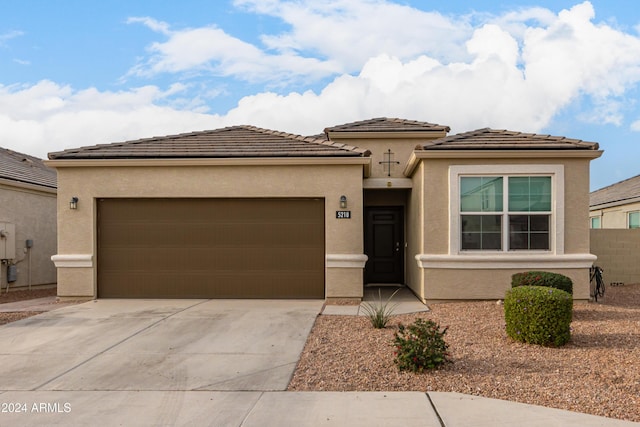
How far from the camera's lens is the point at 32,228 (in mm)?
15711

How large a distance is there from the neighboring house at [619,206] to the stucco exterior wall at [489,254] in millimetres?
10870

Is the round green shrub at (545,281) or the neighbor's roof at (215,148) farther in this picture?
the neighbor's roof at (215,148)

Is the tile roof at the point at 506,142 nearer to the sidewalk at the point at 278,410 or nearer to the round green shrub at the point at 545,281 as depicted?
the round green shrub at the point at 545,281

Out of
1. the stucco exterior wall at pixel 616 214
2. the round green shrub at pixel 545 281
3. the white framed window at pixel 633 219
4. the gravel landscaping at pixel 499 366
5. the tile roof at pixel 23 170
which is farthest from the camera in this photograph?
the stucco exterior wall at pixel 616 214

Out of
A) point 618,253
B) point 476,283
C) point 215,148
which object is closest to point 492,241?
point 476,283

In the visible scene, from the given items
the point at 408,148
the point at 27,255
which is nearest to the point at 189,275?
the point at 27,255

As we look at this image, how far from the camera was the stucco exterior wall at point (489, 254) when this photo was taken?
11031mm

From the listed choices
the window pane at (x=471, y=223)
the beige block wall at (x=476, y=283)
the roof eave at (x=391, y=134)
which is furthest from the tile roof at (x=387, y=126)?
the beige block wall at (x=476, y=283)

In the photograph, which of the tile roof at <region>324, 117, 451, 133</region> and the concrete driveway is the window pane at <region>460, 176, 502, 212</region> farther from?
the tile roof at <region>324, 117, 451, 133</region>

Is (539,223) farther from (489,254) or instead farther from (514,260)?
(489,254)

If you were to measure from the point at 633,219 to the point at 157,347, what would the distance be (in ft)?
65.0

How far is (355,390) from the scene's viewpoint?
5.64 metres

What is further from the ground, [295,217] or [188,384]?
[295,217]

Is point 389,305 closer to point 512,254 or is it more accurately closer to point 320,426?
point 512,254
